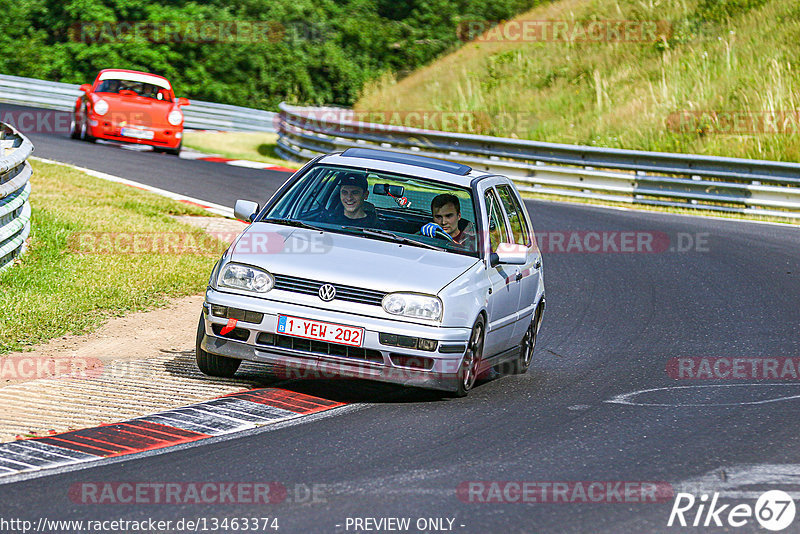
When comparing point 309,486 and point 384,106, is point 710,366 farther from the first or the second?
point 384,106

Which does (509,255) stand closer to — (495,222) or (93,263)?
(495,222)

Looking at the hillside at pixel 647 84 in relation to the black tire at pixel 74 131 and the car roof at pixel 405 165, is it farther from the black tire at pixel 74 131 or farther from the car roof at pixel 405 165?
the car roof at pixel 405 165

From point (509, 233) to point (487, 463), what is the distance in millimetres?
3152

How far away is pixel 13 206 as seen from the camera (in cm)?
1109

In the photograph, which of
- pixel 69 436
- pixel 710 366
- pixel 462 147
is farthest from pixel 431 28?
pixel 69 436

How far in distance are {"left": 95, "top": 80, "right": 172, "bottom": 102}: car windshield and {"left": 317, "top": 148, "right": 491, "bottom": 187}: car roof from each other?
15.9 m

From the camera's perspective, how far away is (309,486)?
552 centimetres

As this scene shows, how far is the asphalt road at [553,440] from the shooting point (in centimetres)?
520
